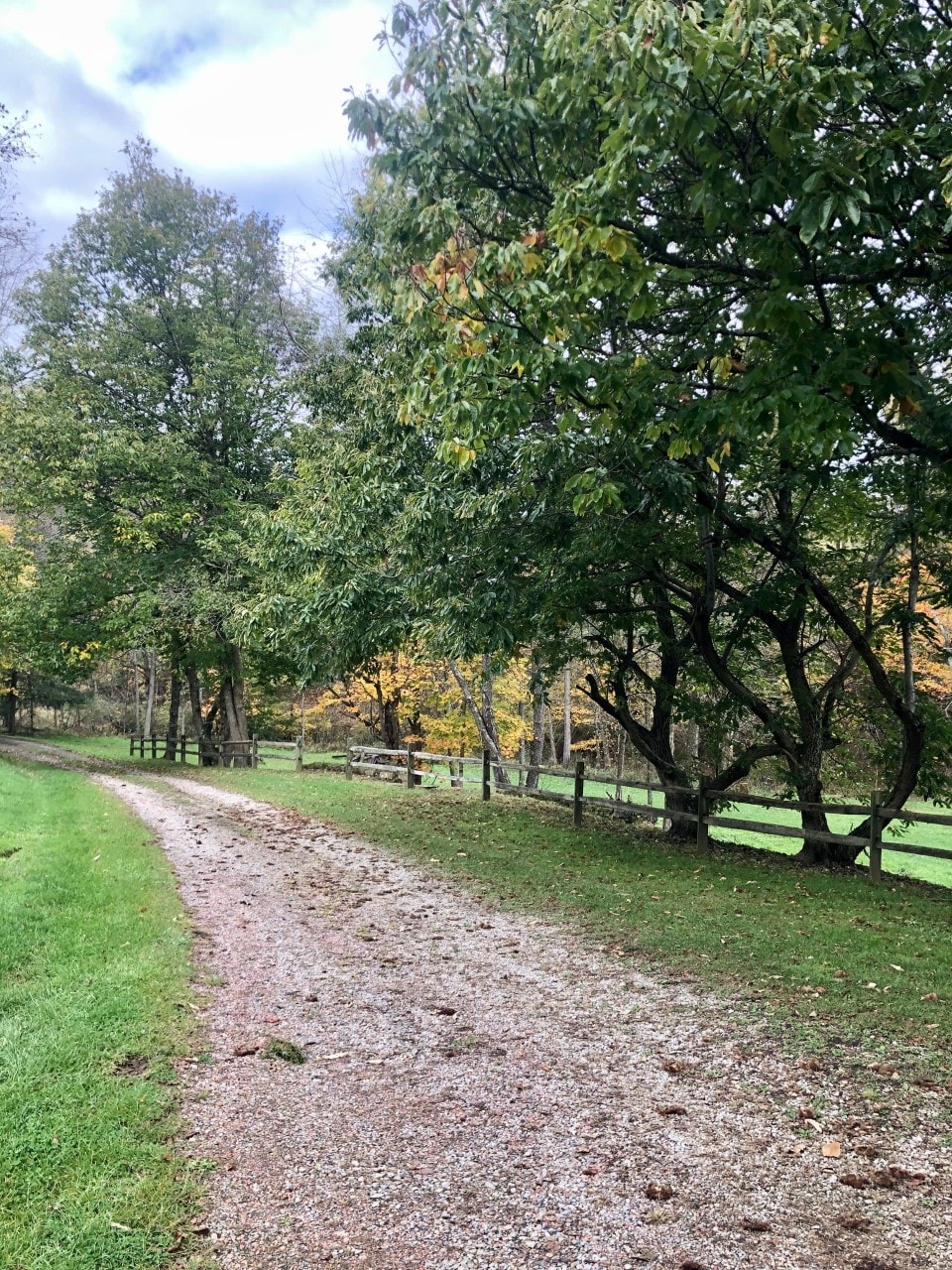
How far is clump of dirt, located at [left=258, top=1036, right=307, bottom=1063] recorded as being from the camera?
13.5 ft

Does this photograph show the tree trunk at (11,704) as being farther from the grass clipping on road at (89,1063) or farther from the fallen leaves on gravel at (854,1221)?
the fallen leaves on gravel at (854,1221)

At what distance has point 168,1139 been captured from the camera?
3.23 metres

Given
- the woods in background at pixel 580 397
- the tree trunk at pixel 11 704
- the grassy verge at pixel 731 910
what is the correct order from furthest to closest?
the tree trunk at pixel 11 704 → the grassy verge at pixel 731 910 → the woods in background at pixel 580 397

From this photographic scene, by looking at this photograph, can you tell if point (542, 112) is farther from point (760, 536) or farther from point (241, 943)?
point (241, 943)

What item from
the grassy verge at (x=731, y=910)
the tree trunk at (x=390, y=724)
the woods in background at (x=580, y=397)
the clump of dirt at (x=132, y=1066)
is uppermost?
the woods in background at (x=580, y=397)

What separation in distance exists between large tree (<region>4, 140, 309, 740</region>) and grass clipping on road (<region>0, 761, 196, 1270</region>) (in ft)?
42.6

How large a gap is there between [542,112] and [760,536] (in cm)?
512

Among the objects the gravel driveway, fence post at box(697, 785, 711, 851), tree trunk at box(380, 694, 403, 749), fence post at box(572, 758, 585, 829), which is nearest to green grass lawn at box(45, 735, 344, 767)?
tree trunk at box(380, 694, 403, 749)

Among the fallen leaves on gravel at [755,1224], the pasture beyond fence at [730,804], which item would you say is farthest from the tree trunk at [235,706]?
the fallen leaves on gravel at [755,1224]

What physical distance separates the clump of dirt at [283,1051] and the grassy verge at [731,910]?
2.88 metres

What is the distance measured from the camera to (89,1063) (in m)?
3.78

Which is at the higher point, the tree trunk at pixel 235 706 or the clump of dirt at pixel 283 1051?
the tree trunk at pixel 235 706

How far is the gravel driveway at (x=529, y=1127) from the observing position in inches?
107

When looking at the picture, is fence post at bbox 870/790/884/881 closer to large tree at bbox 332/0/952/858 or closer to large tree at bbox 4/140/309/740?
large tree at bbox 332/0/952/858
